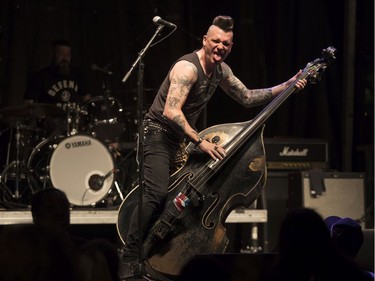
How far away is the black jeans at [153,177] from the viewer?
229 inches

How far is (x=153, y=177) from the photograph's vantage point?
587cm

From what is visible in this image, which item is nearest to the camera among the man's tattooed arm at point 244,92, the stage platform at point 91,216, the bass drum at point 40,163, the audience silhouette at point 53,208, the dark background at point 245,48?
the audience silhouette at point 53,208

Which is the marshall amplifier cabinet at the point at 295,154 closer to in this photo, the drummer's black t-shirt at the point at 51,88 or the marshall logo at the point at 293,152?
the marshall logo at the point at 293,152

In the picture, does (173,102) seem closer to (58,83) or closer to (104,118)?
(104,118)

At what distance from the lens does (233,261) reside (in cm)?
335

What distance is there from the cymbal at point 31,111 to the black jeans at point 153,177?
9.21 feet

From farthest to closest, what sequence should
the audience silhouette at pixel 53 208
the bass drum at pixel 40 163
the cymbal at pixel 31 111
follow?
the bass drum at pixel 40 163
the cymbal at pixel 31 111
the audience silhouette at pixel 53 208

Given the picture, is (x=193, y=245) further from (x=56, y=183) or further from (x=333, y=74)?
(x=333, y=74)

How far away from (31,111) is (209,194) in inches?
129

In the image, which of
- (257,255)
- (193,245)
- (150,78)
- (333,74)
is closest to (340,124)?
(333,74)

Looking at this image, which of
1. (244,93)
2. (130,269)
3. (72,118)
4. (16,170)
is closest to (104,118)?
(72,118)

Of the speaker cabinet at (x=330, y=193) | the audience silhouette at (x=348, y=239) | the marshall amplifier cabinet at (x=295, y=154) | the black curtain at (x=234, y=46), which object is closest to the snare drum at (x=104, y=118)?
the black curtain at (x=234, y=46)

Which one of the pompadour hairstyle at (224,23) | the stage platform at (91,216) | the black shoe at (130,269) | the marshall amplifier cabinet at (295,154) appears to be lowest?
the black shoe at (130,269)

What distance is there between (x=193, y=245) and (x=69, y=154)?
3.00 m
